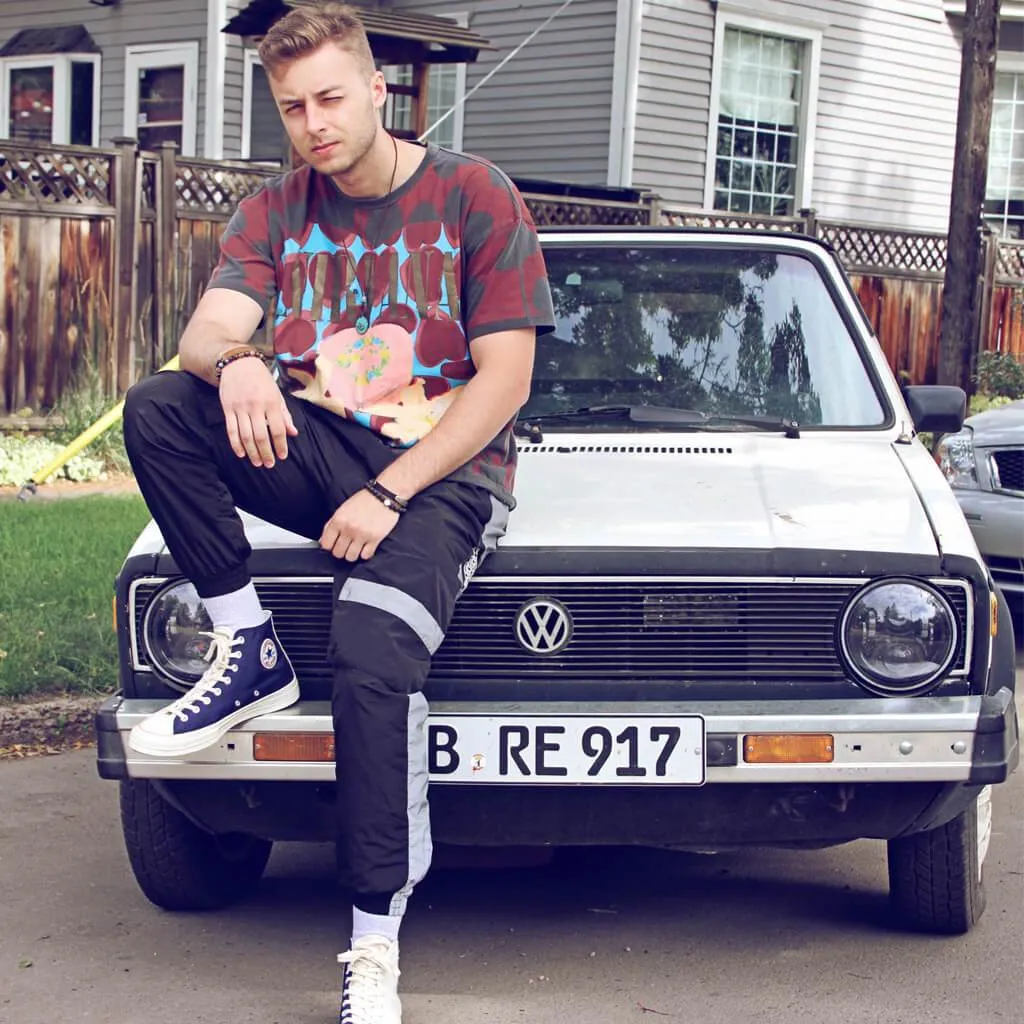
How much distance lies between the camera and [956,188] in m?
12.7

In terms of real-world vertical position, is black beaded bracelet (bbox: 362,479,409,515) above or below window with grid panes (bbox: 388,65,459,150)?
below

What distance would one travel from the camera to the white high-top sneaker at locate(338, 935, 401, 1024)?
329 centimetres

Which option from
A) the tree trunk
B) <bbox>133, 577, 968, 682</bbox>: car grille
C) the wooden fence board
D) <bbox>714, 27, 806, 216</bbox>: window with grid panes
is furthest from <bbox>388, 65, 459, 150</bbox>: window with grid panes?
<bbox>133, 577, 968, 682</bbox>: car grille

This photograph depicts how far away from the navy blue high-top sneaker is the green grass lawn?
8.54ft

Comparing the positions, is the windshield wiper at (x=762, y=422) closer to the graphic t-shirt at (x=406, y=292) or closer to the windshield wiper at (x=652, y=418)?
the windshield wiper at (x=652, y=418)

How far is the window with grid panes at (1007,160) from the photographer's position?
20500 mm

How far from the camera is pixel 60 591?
7.25 meters

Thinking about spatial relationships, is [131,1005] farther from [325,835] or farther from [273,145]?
[273,145]

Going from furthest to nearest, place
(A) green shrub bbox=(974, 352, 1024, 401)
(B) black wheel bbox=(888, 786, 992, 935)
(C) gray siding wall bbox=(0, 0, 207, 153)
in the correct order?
(C) gray siding wall bbox=(0, 0, 207, 153), (A) green shrub bbox=(974, 352, 1024, 401), (B) black wheel bbox=(888, 786, 992, 935)

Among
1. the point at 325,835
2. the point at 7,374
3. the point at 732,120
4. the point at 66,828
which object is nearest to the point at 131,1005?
the point at 325,835

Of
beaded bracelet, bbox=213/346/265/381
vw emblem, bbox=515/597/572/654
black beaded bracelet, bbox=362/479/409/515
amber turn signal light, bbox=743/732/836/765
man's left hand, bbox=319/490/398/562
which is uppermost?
beaded bracelet, bbox=213/346/265/381

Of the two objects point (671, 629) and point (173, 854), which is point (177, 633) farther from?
point (671, 629)

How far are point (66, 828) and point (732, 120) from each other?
14.4 meters

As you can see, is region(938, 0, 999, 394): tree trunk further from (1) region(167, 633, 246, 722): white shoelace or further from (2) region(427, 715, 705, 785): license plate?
(1) region(167, 633, 246, 722): white shoelace
